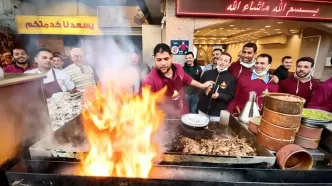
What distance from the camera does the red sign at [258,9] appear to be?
4.90 meters

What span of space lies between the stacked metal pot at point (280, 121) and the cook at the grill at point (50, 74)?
11.9 ft

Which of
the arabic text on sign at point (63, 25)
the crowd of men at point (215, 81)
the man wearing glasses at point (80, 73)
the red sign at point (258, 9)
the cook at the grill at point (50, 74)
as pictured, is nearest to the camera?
the crowd of men at point (215, 81)

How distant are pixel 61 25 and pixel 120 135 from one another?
9277 millimetres

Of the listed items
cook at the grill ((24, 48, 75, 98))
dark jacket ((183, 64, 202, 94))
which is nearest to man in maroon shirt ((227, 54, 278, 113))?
dark jacket ((183, 64, 202, 94))

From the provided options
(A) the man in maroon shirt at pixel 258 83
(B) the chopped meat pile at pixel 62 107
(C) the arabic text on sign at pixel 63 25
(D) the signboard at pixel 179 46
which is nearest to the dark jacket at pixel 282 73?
(A) the man in maroon shirt at pixel 258 83

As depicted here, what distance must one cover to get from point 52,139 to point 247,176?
2013mm

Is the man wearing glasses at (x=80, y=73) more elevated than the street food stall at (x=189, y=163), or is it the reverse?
the man wearing glasses at (x=80, y=73)

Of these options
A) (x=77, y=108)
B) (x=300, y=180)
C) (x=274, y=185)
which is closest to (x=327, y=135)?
(x=300, y=180)

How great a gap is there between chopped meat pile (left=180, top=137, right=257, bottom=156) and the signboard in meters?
3.68

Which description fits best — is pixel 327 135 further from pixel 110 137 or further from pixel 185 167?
pixel 110 137

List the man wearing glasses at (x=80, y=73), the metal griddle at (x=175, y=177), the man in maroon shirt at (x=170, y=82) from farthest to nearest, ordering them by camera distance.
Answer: the man wearing glasses at (x=80, y=73) → the man in maroon shirt at (x=170, y=82) → the metal griddle at (x=175, y=177)

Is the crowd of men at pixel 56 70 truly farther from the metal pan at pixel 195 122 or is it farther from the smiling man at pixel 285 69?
the smiling man at pixel 285 69

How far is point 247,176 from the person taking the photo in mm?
1487

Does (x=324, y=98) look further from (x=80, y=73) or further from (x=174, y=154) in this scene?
(x=80, y=73)
